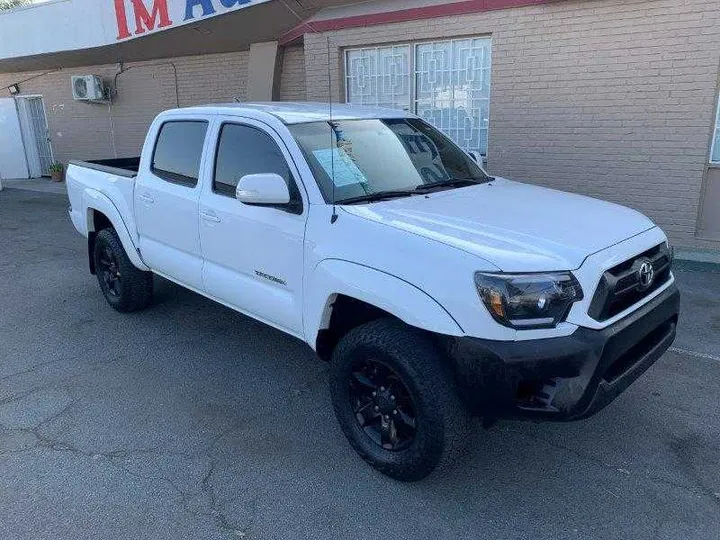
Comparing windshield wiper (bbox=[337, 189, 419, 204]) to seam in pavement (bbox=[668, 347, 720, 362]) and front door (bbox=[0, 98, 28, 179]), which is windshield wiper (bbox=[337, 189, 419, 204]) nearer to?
seam in pavement (bbox=[668, 347, 720, 362])

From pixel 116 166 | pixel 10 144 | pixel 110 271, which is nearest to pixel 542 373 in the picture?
pixel 110 271

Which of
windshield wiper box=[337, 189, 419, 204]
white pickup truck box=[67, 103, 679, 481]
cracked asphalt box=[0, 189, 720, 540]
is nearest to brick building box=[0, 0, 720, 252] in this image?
cracked asphalt box=[0, 189, 720, 540]

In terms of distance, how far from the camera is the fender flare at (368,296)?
103 inches

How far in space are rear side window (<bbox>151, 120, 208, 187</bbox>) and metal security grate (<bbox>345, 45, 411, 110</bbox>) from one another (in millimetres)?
4788

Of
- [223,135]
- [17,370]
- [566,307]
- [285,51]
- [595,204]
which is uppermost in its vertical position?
[285,51]

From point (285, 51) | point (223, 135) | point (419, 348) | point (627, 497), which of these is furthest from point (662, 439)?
point (285, 51)

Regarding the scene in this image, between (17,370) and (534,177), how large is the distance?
6.55m

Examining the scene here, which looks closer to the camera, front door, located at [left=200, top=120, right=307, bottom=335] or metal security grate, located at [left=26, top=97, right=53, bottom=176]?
front door, located at [left=200, top=120, right=307, bottom=335]

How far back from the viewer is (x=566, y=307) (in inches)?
101

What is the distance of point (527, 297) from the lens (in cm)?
252

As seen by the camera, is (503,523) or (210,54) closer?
(503,523)

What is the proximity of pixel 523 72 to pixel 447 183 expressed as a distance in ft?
15.1

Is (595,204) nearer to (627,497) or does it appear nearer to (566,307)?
(566,307)

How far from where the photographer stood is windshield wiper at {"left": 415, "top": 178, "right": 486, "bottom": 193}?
11.8 feet
